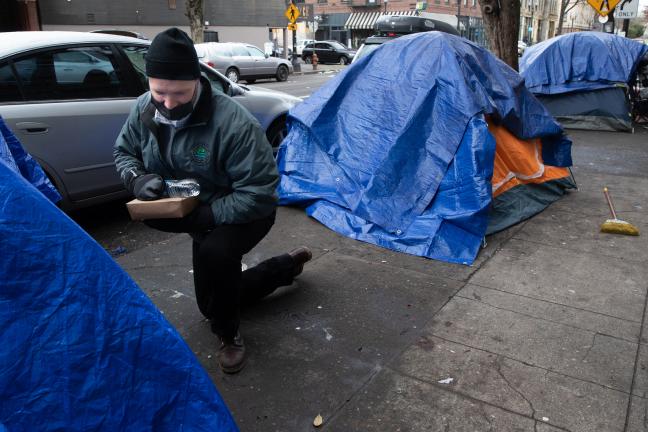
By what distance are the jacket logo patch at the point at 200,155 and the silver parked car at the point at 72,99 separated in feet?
8.21

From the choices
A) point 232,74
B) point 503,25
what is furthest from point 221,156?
point 232,74

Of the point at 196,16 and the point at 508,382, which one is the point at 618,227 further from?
the point at 196,16

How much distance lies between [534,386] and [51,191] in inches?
99.9

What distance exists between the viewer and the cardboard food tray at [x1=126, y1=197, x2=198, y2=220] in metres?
2.66

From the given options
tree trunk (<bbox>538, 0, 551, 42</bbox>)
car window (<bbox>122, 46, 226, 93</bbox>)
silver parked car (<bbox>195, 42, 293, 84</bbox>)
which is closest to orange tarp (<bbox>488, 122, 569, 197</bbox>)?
car window (<bbox>122, 46, 226, 93</bbox>)

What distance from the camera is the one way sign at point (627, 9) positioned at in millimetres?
14230

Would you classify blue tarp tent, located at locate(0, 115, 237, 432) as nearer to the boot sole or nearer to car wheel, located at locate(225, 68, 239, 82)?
the boot sole

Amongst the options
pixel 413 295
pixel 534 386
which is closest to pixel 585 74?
pixel 413 295

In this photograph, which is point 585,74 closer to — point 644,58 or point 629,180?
point 644,58

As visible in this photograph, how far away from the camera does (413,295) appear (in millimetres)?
3914

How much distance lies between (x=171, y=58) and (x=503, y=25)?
8.17 m

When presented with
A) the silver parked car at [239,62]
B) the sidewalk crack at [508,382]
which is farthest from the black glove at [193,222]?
the silver parked car at [239,62]

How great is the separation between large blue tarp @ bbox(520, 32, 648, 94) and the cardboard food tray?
32.9ft

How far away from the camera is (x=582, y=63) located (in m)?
10.7
